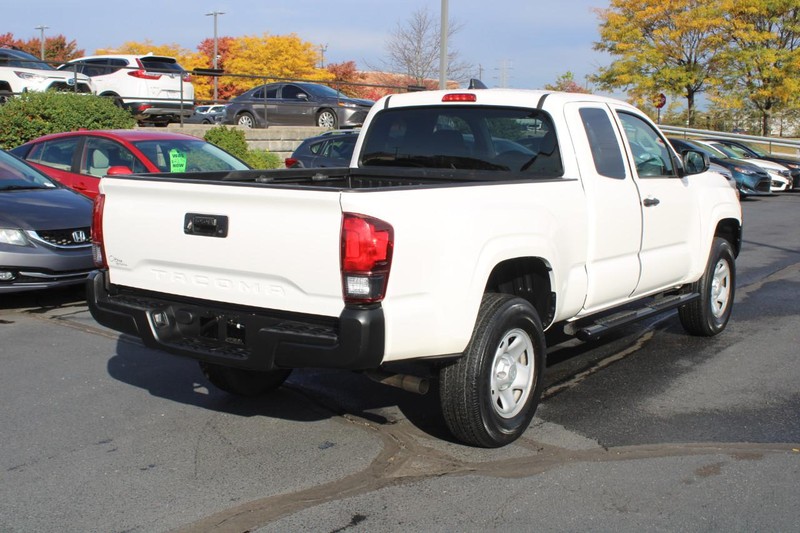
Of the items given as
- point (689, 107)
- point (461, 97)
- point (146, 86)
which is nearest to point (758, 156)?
point (689, 107)

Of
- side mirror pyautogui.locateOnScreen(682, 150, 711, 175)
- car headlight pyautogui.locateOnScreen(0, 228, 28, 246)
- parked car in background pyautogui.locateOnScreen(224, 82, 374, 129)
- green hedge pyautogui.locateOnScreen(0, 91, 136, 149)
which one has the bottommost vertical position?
car headlight pyautogui.locateOnScreen(0, 228, 28, 246)

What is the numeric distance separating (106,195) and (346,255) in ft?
5.57

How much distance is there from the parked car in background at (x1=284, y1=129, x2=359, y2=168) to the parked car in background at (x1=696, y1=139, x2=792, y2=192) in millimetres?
12063

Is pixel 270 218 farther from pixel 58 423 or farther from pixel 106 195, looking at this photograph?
pixel 58 423

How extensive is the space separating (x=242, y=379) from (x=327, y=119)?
774 inches

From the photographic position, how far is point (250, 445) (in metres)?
4.97

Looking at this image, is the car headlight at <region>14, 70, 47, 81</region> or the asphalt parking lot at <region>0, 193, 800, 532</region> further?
the car headlight at <region>14, 70, 47, 81</region>

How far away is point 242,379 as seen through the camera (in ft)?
18.8

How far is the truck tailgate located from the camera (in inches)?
166

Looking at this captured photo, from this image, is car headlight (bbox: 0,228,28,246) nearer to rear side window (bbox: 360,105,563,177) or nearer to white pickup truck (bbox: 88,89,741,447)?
white pickup truck (bbox: 88,89,741,447)

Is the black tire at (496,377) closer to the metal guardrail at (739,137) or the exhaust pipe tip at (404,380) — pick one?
the exhaust pipe tip at (404,380)

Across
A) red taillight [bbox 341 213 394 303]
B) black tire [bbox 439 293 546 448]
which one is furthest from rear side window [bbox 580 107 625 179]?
red taillight [bbox 341 213 394 303]

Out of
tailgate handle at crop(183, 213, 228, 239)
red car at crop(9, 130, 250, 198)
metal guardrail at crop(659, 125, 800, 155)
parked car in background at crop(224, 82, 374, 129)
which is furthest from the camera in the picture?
metal guardrail at crop(659, 125, 800, 155)

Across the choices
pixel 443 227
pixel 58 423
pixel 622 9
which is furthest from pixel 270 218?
pixel 622 9
